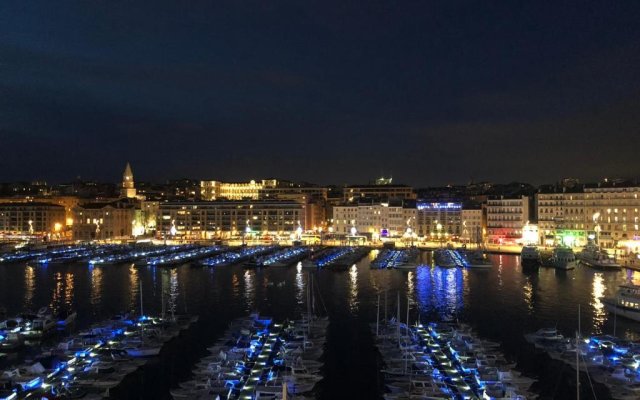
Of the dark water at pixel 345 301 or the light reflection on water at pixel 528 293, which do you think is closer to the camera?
the dark water at pixel 345 301

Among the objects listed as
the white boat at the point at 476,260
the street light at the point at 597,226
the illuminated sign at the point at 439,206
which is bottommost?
the white boat at the point at 476,260

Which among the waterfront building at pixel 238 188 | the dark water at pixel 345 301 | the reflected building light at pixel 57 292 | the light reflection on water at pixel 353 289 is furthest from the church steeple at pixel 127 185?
the light reflection on water at pixel 353 289

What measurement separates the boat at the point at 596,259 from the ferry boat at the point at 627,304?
1779cm

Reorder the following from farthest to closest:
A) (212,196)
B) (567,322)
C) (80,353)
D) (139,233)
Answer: (212,196) → (139,233) → (567,322) → (80,353)

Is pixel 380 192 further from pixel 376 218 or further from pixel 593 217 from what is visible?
pixel 593 217

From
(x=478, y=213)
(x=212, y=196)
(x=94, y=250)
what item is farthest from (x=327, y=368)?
(x=212, y=196)

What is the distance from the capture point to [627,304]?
28391 millimetres

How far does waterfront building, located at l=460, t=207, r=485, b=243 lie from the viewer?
66.9 meters

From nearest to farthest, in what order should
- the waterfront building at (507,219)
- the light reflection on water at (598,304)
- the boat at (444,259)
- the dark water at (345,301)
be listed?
the dark water at (345,301) < the light reflection on water at (598,304) < the boat at (444,259) < the waterfront building at (507,219)

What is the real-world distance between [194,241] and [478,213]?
32.7 m

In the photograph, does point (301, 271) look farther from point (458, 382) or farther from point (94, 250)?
point (458, 382)

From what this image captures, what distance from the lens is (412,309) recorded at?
100ft

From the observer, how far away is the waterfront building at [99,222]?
7575cm

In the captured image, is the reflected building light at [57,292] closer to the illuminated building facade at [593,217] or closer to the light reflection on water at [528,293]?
the light reflection on water at [528,293]
